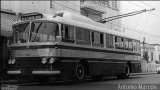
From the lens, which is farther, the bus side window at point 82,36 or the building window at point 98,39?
the building window at point 98,39

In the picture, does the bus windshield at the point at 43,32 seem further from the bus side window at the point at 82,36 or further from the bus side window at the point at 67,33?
the bus side window at the point at 82,36

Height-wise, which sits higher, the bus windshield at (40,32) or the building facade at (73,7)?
the building facade at (73,7)

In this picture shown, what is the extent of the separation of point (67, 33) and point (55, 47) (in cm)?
114

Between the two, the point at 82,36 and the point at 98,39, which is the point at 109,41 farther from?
the point at 82,36

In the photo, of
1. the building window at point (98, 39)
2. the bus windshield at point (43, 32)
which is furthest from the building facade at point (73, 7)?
the bus windshield at point (43, 32)

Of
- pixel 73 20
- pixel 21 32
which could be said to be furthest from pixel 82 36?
pixel 21 32

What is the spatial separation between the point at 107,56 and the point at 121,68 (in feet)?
7.96

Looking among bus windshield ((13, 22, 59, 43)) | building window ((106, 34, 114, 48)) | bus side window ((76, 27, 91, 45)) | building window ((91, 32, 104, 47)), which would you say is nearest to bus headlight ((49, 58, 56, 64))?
bus windshield ((13, 22, 59, 43))

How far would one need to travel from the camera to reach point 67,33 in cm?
1465

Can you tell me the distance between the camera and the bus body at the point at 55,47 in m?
13.8

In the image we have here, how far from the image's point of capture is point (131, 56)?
22.1 meters

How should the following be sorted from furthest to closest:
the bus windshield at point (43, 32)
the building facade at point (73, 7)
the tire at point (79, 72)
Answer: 1. the building facade at point (73, 7)
2. the tire at point (79, 72)
3. the bus windshield at point (43, 32)

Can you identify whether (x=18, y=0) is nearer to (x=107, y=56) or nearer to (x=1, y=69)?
(x=1, y=69)

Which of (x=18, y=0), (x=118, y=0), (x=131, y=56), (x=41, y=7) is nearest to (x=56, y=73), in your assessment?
(x=131, y=56)
